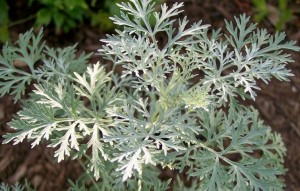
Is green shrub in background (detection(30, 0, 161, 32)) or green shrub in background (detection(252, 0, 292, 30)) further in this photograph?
green shrub in background (detection(252, 0, 292, 30))

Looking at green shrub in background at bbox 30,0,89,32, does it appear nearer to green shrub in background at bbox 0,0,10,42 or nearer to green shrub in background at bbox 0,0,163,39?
green shrub in background at bbox 0,0,163,39

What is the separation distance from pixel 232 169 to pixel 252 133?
139mm

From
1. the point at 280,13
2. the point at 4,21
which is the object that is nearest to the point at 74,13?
the point at 4,21

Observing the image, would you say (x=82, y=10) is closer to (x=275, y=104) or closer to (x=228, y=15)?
(x=228, y=15)

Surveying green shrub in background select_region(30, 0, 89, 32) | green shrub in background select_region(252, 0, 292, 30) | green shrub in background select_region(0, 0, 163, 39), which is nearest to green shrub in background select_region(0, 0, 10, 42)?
green shrub in background select_region(0, 0, 163, 39)

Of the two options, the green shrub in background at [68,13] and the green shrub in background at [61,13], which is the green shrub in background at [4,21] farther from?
the green shrub in background at [61,13]

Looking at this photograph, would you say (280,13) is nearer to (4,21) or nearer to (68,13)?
(68,13)

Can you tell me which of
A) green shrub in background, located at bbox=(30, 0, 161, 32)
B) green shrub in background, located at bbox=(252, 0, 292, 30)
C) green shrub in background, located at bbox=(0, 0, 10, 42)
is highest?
green shrub in background, located at bbox=(252, 0, 292, 30)

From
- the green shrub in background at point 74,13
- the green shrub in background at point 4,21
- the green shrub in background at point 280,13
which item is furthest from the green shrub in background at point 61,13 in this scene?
the green shrub in background at point 280,13

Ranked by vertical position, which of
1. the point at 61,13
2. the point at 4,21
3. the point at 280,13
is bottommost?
the point at 4,21

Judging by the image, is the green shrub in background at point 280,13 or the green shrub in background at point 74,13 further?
the green shrub in background at point 280,13

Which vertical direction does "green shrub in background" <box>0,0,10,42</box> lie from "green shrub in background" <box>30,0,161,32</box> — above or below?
below

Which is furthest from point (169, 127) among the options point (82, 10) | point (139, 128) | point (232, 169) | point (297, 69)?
point (297, 69)

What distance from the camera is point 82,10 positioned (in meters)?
3.44
